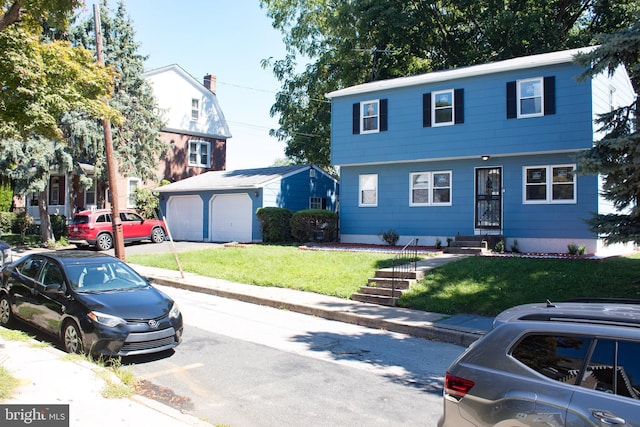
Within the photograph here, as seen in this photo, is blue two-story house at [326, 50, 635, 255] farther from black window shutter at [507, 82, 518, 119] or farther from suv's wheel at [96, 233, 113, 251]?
suv's wheel at [96, 233, 113, 251]

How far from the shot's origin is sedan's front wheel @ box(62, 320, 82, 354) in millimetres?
7133

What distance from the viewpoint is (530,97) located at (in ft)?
56.4

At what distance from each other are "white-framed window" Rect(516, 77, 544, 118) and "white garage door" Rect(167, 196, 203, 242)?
54.6 ft

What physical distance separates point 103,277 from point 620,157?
9561 millimetres

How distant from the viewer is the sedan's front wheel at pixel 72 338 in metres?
7.13

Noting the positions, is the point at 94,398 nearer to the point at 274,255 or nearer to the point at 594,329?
the point at 594,329

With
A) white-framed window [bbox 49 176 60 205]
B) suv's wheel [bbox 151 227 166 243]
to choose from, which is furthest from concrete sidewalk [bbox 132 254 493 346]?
white-framed window [bbox 49 176 60 205]

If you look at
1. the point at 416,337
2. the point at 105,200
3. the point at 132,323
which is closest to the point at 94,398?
the point at 132,323

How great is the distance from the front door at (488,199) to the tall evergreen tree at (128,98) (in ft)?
57.9

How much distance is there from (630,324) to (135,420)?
4.23 m

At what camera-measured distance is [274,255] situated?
17.4 meters

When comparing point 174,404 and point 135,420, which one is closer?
point 135,420

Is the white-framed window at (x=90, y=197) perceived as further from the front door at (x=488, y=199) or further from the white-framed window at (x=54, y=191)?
the front door at (x=488, y=199)

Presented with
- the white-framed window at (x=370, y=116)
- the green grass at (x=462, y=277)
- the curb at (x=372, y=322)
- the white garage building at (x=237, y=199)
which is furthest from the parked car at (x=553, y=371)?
the white garage building at (x=237, y=199)
